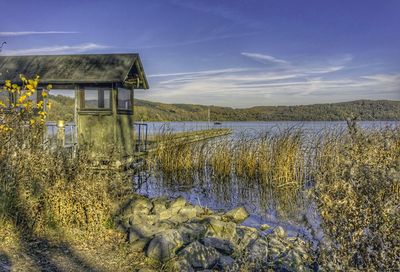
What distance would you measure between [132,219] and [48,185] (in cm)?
Answer: 187

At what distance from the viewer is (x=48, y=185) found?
6297mm

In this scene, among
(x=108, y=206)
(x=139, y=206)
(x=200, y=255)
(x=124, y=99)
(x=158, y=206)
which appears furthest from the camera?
(x=124, y=99)

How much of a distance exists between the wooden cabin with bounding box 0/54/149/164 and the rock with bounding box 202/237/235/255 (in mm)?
6939

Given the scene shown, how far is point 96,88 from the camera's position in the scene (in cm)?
1338

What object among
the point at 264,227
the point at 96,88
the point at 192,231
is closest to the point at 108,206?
the point at 192,231

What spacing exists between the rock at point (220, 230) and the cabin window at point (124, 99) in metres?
7.23

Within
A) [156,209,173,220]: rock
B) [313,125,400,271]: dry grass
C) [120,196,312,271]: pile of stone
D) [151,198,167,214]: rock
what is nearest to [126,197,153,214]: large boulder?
[120,196,312,271]: pile of stone

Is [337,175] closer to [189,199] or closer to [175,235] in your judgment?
[175,235]

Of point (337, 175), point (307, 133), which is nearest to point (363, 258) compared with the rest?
point (337, 175)

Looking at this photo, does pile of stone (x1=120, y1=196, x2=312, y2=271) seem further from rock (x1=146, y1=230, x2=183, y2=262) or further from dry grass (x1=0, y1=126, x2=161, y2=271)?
dry grass (x1=0, y1=126, x2=161, y2=271)

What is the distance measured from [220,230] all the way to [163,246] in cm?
206

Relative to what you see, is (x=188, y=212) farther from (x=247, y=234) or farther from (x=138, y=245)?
(x=138, y=245)

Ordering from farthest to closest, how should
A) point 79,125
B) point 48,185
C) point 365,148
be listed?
point 79,125, point 48,185, point 365,148

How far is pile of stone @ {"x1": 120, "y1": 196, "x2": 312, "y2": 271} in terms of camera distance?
218 inches
